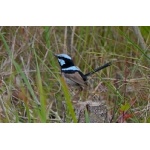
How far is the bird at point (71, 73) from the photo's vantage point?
2.74 meters

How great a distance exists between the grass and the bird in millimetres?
36

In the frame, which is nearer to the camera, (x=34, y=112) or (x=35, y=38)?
(x=34, y=112)

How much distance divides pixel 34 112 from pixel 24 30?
427 mm

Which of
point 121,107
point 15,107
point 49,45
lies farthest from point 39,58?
point 121,107

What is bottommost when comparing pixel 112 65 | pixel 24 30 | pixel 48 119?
pixel 48 119

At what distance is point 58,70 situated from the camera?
278cm

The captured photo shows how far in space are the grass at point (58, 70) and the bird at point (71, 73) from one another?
36 mm

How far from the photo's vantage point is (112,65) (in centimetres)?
282

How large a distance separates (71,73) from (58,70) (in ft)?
0.23

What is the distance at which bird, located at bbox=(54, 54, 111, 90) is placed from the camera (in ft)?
8.98

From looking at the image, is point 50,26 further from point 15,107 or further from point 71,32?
point 15,107

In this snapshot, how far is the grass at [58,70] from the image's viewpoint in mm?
2713

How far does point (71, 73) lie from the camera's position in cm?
274

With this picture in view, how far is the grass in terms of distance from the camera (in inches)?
107
